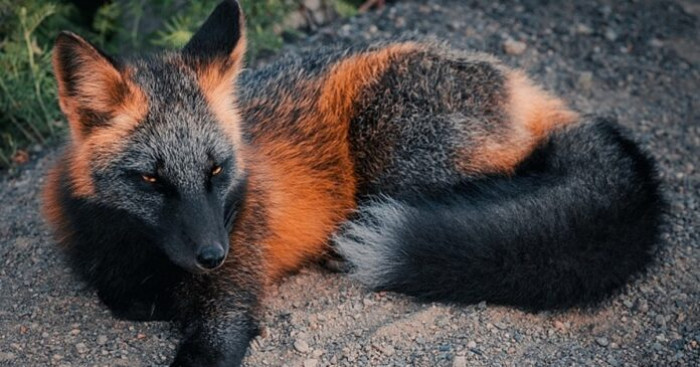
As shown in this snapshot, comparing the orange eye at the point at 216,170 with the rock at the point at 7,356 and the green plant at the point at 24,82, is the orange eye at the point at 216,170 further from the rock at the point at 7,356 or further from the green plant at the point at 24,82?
the green plant at the point at 24,82

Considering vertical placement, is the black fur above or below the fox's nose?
above

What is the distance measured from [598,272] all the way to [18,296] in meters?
3.86

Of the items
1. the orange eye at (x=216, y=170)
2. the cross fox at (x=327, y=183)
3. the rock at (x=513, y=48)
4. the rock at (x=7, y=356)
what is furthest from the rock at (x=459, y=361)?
the rock at (x=513, y=48)

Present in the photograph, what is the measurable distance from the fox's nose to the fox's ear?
2.98 feet

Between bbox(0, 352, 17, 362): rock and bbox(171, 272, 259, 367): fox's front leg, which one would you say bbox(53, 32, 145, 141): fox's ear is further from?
bbox(0, 352, 17, 362): rock

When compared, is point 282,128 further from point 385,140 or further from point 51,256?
point 51,256

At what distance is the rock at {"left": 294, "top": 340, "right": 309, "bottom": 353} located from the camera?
532cm

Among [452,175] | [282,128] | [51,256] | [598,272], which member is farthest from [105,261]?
[598,272]

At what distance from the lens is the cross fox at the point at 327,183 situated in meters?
4.88

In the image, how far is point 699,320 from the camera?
5684mm

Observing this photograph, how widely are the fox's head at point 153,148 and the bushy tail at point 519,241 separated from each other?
3.85 ft

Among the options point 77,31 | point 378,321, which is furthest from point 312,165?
point 77,31

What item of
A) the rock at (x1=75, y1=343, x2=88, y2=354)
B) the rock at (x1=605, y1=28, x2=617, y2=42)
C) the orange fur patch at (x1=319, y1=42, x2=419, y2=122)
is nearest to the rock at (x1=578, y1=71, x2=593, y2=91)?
the rock at (x1=605, y1=28, x2=617, y2=42)

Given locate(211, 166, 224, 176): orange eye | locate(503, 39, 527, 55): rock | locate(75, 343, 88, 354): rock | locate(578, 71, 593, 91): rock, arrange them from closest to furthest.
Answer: locate(211, 166, 224, 176): orange eye
locate(75, 343, 88, 354): rock
locate(578, 71, 593, 91): rock
locate(503, 39, 527, 55): rock
